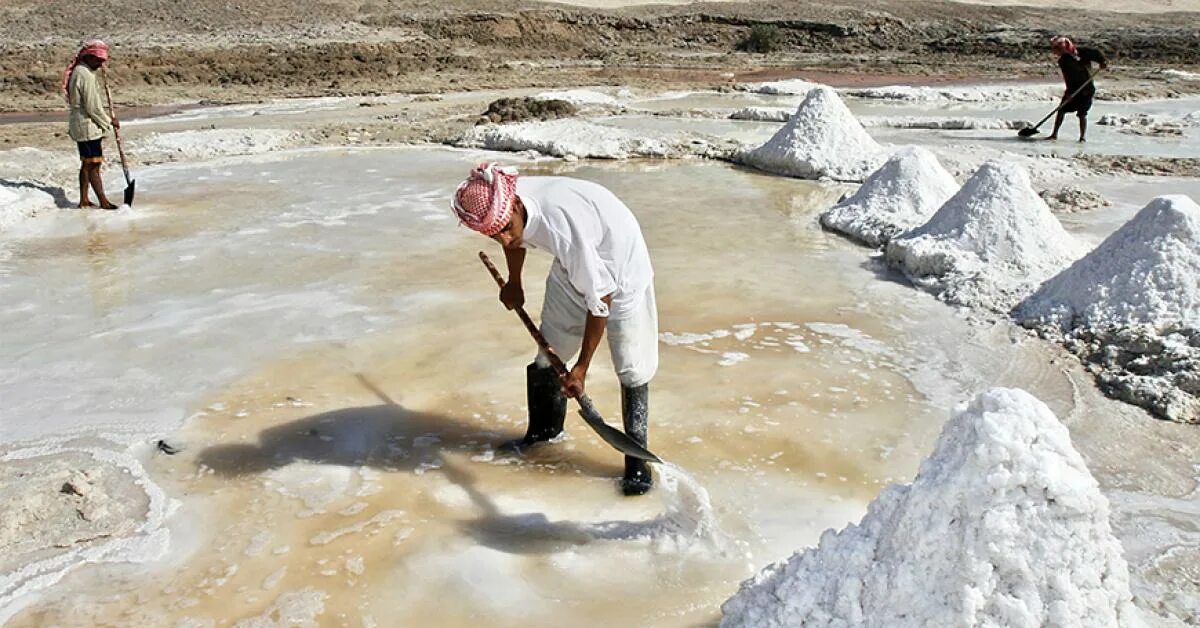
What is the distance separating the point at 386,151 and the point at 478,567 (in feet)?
20.1

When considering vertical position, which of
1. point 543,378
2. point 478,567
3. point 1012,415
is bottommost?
point 478,567

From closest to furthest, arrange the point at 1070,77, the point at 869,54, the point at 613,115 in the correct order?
1. the point at 1070,77
2. the point at 613,115
3. the point at 869,54

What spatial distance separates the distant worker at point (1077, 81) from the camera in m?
8.79

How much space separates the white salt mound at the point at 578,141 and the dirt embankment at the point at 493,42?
5491 mm

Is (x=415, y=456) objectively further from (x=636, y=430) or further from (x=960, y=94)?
(x=960, y=94)

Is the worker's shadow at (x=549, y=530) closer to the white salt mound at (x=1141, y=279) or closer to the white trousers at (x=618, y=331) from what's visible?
the white trousers at (x=618, y=331)

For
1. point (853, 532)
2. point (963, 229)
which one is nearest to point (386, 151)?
point (963, 229)

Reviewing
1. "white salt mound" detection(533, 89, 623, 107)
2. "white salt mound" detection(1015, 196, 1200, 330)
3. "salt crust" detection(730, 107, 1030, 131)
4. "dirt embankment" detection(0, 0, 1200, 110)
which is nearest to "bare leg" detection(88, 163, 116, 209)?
"white salt mound" detection(1015, 196, 1200, 330)

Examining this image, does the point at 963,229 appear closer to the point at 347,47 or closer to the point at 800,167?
the point at 800,167

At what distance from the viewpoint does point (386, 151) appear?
8016 mm

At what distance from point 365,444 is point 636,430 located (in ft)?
2.91

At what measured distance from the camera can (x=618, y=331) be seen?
252 cm

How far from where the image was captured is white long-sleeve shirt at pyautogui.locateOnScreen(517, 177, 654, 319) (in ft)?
7.66

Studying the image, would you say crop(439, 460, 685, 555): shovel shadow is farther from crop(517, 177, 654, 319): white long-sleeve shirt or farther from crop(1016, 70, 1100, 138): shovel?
crop(1016, 70, 1100, 138): shovel
